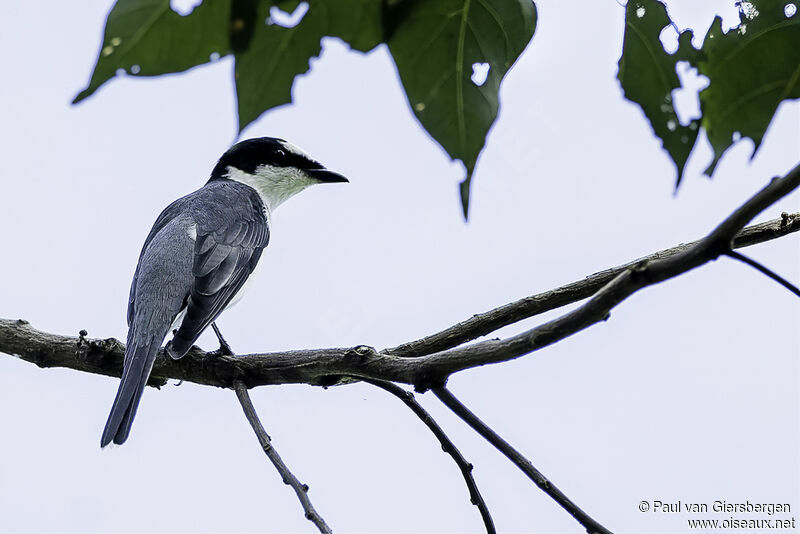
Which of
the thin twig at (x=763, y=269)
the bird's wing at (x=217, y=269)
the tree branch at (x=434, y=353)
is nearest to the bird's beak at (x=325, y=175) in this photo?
the bird's wing at (x=217, y=269)

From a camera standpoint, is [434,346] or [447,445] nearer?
[447,445]

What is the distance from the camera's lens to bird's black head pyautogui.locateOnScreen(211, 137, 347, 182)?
7.23 m

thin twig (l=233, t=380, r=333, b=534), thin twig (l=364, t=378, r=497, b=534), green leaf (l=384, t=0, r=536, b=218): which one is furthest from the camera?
thin twig (l=364, t=378, r=497, b=534)

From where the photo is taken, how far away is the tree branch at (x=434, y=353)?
5.43 feet

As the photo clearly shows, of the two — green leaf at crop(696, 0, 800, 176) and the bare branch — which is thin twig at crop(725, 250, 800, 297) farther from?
the bare branch

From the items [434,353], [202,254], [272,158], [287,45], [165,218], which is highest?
[272,158]

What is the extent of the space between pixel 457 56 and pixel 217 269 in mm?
4359

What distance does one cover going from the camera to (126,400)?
4168 millimetres

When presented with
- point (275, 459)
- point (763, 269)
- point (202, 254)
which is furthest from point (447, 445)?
point (202, 254)

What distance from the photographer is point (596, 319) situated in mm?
1810

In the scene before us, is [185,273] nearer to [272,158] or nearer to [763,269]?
[272,158]

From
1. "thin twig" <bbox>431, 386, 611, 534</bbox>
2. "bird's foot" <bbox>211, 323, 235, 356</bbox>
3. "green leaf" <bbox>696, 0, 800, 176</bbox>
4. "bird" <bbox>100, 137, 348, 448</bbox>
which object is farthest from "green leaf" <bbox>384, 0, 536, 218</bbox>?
"bird" <bbox>100, 137, 348, 448</bbox>

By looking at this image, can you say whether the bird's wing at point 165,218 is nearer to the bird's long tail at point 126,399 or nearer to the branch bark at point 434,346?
the bird's long tail at point 126,399

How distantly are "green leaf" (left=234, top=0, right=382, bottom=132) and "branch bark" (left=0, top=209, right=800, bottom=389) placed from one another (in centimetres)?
79
